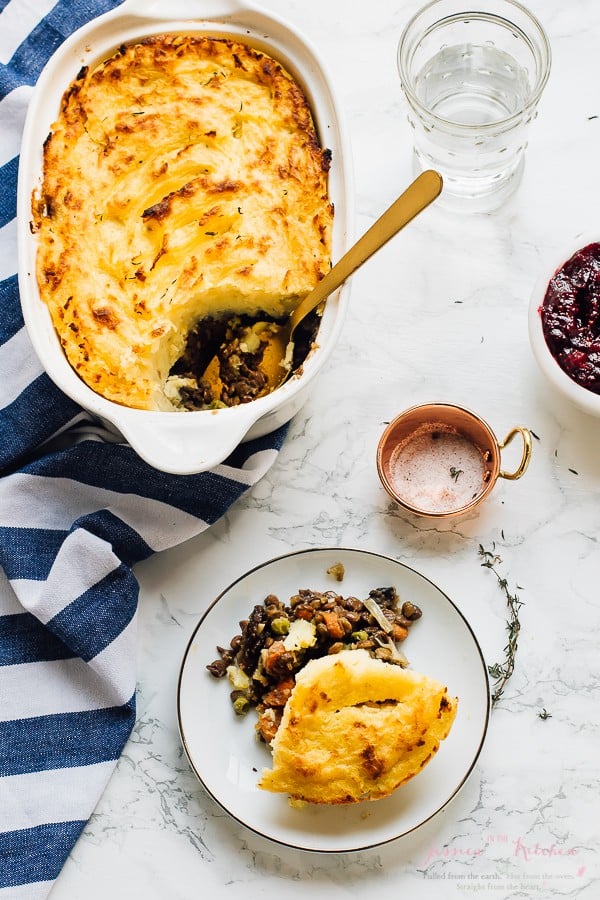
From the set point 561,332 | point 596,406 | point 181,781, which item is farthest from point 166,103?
point 181,781

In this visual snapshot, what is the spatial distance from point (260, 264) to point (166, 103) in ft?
2.03

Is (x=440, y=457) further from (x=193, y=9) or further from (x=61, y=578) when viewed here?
(x=193, y=9)

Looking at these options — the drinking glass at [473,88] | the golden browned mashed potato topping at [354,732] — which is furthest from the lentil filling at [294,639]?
the drinking glass at [473,88]

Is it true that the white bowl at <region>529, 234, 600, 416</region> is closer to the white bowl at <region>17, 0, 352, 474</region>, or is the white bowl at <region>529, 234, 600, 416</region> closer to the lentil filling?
the white bowl at <region>17, 0, 352, 474</region>

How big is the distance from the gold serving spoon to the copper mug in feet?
1.38

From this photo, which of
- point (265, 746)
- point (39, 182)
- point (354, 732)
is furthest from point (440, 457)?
point (39, 182)

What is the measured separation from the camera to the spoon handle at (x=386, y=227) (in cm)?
294

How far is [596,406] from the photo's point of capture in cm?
335

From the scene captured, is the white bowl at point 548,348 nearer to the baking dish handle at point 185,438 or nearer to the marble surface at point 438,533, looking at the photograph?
the marble surface at point 438,533

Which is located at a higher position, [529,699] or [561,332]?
[561,332]

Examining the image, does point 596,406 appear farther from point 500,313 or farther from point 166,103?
point 166,103

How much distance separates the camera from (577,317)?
3.40 m

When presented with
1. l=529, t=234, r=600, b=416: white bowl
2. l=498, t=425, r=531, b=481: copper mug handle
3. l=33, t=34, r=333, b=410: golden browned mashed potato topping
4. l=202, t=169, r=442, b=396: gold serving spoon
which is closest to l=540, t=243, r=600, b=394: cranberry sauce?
l=529, t=234, r=600, b=416: white bowl

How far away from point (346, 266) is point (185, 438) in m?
0.69
